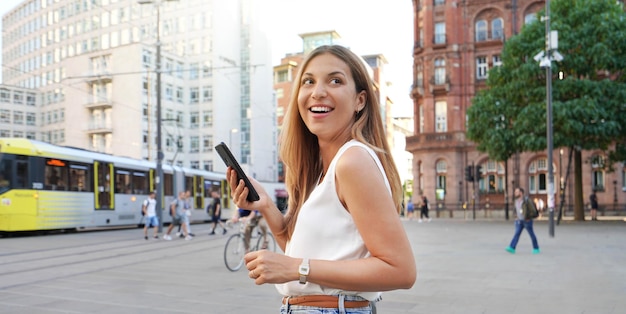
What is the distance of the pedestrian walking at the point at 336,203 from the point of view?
1.84m

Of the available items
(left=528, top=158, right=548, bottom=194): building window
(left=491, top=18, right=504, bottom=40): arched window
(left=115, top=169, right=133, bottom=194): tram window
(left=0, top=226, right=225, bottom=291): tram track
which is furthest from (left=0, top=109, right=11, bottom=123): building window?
(left=528, top=158, right=548, bottom=194): building window

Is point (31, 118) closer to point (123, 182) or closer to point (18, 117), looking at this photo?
point (18, 117)

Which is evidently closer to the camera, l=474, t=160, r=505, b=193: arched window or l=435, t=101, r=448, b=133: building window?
l=474, t=160, r=505, b=193: arched window

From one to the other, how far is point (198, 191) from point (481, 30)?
28.5 metres

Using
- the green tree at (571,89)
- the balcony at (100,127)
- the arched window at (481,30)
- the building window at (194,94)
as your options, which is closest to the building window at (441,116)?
the arched window at (481,30)

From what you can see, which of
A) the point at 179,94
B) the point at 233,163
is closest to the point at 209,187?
the point at 233,163

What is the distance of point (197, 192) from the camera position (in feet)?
116

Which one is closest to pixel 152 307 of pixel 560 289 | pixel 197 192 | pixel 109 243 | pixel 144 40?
pixel 560 289

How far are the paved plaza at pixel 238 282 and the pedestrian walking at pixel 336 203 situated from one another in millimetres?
5577

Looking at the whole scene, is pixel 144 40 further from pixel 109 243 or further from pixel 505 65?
pixel 109 243

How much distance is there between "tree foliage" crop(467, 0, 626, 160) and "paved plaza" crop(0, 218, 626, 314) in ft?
45.3

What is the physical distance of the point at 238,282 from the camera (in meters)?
10.4

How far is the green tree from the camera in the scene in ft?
96.6

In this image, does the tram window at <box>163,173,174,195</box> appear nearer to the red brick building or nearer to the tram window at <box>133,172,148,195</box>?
the tram window at <box>133,172,148,195</box>
